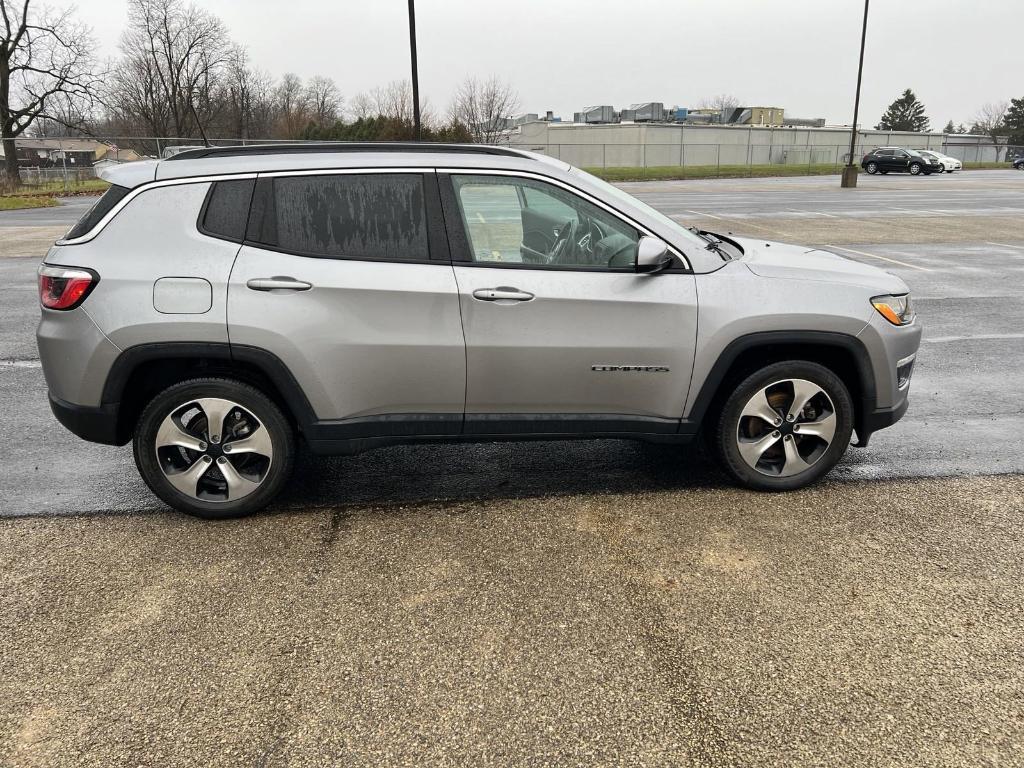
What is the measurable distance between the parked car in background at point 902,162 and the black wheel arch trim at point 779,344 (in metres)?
47.8

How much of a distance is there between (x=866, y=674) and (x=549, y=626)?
3.68 ft

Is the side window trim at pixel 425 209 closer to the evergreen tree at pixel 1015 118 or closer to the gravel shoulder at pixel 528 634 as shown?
the gravel shoulder at pixel 528 634

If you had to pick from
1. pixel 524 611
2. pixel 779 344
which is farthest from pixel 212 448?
pixel 779 344

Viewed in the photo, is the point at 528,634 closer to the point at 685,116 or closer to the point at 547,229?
the point at 547,229

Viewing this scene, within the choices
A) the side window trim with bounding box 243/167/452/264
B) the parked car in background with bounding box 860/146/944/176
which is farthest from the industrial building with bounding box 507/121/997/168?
the side window trim with bounding box 243/167/452/264

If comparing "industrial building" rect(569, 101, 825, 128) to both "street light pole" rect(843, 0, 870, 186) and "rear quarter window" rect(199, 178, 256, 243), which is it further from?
"rear quarter window" rect(199, 178, 256, 243)

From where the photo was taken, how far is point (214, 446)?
385 cm

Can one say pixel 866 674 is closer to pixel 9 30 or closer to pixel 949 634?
pixel 949 634

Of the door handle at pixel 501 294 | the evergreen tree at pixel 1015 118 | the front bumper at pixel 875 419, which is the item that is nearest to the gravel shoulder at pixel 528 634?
the front bumper at pixel 875 419

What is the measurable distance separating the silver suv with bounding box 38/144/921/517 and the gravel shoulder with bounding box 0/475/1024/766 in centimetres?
45

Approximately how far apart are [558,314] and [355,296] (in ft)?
3.14

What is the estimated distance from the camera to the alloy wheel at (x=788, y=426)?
4043 mm

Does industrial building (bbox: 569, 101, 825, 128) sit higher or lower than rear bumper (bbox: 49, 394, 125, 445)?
higher

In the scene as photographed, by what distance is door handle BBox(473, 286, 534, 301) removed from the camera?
371 centimetres
